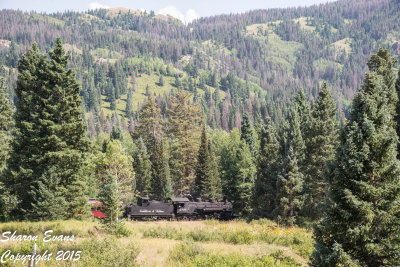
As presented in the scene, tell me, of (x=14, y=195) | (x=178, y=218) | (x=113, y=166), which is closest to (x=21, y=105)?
(x=14, y=195)

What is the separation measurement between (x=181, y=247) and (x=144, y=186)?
135ft

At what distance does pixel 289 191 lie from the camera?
33938mm

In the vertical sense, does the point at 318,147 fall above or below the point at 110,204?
below

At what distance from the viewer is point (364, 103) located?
46.7 ft

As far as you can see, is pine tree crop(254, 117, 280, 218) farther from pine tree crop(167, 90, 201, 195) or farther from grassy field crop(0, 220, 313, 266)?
pine tree crop(167, 90, 201, 195)

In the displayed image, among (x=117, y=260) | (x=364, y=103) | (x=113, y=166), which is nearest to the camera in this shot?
(x=117, y=260)

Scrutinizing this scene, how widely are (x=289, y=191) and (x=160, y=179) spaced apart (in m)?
26.7

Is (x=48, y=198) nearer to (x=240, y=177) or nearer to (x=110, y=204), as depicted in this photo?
(x=110, y=204)

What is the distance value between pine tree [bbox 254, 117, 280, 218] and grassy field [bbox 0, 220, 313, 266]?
55.0 feet

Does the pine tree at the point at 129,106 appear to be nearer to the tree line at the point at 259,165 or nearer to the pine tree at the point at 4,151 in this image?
the tree line at the point at 259,165

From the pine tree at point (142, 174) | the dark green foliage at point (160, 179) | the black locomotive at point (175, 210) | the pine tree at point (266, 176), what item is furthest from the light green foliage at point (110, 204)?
the pine tree at point (142, 174)

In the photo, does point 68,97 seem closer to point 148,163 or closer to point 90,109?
point 148,163

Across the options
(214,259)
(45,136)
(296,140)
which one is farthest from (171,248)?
(296,140)

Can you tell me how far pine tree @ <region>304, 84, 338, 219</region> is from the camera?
119 feet
